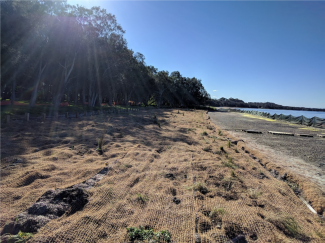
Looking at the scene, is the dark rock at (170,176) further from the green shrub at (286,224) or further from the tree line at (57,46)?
the tree line at (57,46)

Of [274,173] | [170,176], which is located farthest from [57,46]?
[274,173]

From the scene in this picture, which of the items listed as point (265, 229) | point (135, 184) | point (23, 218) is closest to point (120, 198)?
point (135, 184)

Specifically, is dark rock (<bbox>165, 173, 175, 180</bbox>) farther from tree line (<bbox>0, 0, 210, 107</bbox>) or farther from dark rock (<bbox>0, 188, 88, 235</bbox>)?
tree line (<bbox>0, 0, 210, 107</bbox>)

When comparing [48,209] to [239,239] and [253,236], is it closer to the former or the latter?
[239,239]

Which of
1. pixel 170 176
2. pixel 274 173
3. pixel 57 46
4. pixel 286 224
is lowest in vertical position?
pixel 274 173

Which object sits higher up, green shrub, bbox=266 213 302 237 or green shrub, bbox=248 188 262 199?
green shrub, bbox=266 213 302 237

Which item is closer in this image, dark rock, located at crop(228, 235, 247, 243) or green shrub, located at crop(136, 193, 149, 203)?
dark rock, located at crop(228, 235, 247, 243)

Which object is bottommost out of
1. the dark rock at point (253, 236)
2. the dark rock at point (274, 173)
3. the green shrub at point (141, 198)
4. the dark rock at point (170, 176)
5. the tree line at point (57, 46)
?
the dark rock at point (274, 173)

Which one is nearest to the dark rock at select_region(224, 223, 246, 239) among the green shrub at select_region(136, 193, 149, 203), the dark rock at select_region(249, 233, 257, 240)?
the dark rock at select_region(249, 233, 257, 240)

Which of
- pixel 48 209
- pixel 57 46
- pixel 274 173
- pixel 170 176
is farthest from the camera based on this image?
pixel 57 46

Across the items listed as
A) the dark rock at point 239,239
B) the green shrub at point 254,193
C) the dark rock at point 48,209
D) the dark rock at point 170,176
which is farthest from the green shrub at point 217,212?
the dark rock at point 48,209

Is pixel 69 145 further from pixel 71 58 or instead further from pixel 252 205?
pixel 71 58

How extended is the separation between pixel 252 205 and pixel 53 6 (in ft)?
85.1

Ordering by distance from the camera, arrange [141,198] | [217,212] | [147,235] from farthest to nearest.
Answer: [141,198] → [217,212] → [147,235]
